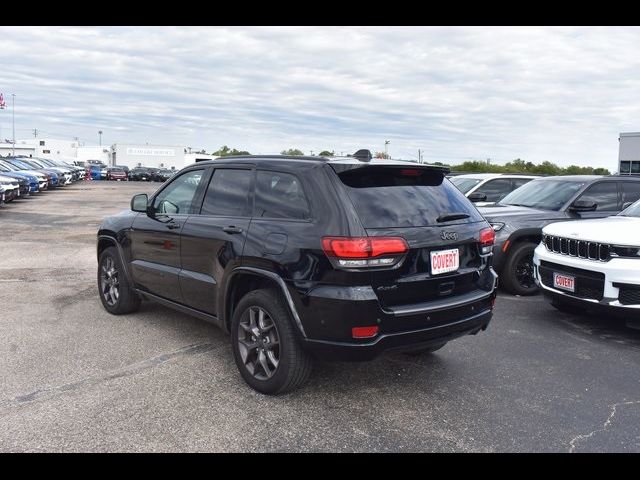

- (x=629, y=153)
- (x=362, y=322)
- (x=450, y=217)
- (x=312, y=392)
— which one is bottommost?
(x=312, y=392)

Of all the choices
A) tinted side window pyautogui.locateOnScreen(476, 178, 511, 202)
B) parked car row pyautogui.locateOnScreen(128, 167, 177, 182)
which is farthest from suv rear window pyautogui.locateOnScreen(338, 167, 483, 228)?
parked car row pyautogui.locateOnScreen(128, 167, 177, 182)

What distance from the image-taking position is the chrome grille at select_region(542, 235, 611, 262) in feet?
18.9

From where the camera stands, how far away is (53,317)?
241 inches

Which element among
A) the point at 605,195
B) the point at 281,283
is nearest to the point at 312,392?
the point at 281,283

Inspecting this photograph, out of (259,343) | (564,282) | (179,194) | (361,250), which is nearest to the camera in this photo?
(361,250)

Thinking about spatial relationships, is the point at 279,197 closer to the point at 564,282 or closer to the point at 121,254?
the point at 121,254

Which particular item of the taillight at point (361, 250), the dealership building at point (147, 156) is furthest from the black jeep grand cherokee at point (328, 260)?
the dealership building at point (147, 156)

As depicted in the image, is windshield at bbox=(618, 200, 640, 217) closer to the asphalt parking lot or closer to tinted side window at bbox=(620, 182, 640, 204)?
the asphalt parking lot

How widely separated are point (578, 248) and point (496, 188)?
644 cm

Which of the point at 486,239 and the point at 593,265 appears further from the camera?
the point at 593,265

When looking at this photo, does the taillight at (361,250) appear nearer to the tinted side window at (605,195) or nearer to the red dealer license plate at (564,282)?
the red dealer license plate at (564,282)

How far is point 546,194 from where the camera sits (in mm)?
8789
